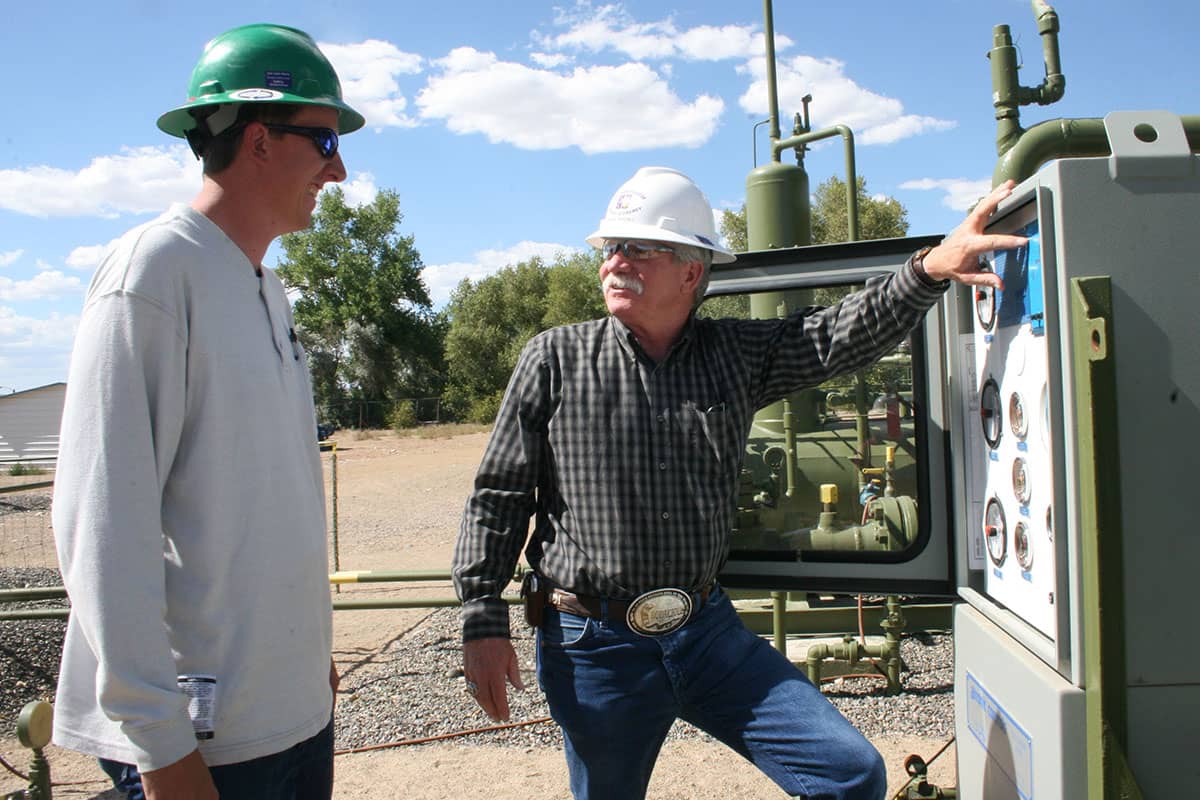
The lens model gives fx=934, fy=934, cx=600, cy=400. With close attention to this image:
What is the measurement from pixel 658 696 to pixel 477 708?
333cm

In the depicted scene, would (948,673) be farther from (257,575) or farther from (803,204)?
(257,575)

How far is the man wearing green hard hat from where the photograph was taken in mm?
1562

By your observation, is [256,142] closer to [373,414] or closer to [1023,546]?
[1023,546]

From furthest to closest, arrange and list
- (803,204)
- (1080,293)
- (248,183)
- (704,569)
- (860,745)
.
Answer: (803,204), (704,569), (860,745), (248,183), (1080,293)

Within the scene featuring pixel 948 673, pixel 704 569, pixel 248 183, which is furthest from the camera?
pixel 948 673

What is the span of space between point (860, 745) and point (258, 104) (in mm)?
A: 1985

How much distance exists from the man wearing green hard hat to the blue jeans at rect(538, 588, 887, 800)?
66cm

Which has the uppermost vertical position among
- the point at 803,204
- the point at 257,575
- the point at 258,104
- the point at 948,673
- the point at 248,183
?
the point at 803,204

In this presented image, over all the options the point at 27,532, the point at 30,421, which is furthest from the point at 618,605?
the point at 30,421

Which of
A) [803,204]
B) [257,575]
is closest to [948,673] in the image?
[803,204]

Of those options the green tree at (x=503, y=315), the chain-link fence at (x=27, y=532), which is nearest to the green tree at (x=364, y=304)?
the green tree at (x=503, y=315)

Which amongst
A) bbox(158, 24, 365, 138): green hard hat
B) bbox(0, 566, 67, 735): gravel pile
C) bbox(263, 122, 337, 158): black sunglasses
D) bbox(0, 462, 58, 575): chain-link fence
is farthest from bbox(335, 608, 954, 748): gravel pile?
bbox(158, 24, 365, 138): green hard hat

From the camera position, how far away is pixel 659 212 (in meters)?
2.53

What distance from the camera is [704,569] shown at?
2434mm
